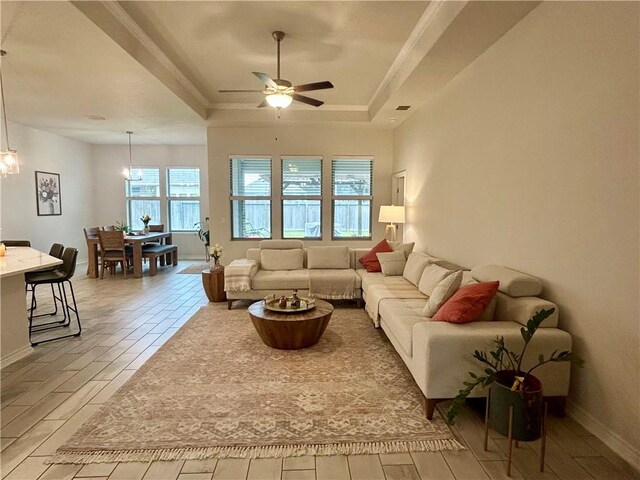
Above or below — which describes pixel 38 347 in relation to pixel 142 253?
below

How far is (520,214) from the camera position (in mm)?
2918

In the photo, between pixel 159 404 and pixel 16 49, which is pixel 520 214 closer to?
pixel 159 404

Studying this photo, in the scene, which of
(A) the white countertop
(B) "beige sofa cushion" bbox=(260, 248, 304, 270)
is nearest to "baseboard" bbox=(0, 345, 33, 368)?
(A) the white countertop

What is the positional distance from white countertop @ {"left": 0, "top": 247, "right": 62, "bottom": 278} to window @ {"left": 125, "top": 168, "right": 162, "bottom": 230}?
17.9 feet

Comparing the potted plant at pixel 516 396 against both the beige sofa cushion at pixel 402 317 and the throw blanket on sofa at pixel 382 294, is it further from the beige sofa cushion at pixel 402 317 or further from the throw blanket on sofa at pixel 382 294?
the throw blanket on sofa at pixel 382 294

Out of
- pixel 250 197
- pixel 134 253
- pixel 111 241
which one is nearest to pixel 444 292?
pixel 250 197

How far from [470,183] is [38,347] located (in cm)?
476

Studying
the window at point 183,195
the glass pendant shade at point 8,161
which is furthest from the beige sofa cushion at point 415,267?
the window at point 183,195

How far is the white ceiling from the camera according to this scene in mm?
3004

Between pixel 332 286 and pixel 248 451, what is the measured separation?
2.90 metres

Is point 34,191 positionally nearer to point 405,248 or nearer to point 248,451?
point 405,248

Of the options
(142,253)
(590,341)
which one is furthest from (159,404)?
(142,253)

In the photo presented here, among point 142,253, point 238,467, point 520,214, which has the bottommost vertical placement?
point 238,467

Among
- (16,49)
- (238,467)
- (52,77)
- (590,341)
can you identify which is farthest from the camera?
(52,77)
